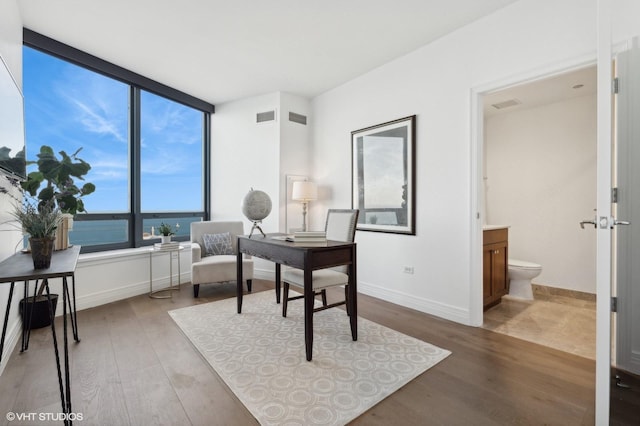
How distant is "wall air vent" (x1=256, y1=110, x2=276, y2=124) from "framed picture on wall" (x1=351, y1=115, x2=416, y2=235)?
4.13 ft

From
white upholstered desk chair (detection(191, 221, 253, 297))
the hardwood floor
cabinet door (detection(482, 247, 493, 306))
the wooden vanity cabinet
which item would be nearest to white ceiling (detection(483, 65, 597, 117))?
the wooden vanity cabinet

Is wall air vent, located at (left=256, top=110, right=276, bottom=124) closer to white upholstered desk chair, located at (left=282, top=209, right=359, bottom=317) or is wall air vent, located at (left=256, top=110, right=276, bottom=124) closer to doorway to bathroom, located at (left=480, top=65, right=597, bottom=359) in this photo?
white upholstered desk chair, located at (left=282, top=209, right=359, bottom=317)

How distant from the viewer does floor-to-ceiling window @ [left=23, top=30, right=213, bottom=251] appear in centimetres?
313

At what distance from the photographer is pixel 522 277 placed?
133 inches

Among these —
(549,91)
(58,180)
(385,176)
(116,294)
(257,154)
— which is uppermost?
(549,91)

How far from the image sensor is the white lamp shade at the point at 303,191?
4.02m

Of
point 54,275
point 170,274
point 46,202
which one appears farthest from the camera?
point 170,274

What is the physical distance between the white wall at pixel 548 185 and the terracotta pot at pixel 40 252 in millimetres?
4883

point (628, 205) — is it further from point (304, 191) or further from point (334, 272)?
point (304, 191)

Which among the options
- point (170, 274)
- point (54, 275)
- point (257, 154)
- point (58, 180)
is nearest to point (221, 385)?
point (54, 275)

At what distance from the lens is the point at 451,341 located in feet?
7.74

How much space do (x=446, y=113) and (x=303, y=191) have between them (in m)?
1.97

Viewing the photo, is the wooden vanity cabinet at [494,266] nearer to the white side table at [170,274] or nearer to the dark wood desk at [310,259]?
the dark wood desk at [310,259]

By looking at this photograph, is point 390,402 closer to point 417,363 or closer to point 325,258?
point 417,363
